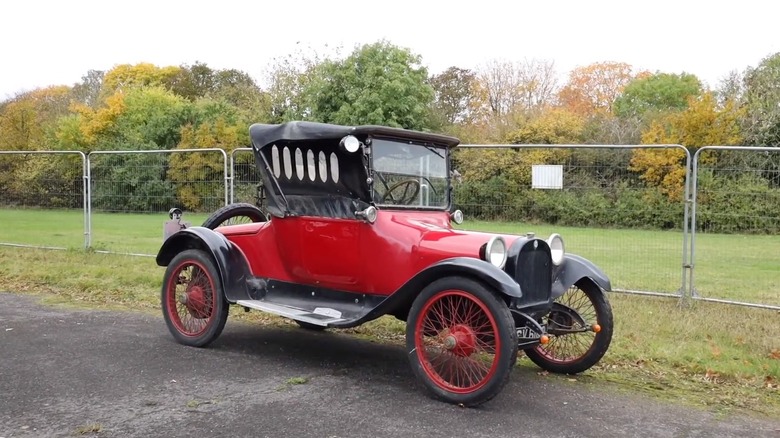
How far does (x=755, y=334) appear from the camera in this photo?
647 cm

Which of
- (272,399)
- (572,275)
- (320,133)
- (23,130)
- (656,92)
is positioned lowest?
(272,399)

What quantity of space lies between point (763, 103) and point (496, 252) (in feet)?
89.5

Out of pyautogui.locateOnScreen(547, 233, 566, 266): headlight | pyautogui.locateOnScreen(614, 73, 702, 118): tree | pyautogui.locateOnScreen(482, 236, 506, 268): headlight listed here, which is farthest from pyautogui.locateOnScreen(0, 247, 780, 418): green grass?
pyautogui.locateOnScreen(614, 73, 702, 118): tree

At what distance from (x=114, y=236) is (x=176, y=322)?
274 inches

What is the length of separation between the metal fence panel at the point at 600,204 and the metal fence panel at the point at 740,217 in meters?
0.24

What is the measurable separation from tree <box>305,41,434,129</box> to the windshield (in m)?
23.2

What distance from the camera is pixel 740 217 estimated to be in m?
7.77

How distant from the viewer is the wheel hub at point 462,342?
457cm

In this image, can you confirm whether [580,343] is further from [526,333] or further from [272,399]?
[272,399]

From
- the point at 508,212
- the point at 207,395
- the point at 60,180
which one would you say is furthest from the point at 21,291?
the point at 508,212

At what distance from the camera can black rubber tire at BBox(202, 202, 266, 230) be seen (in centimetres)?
692

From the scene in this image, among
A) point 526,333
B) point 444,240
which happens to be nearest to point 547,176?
point 444,240

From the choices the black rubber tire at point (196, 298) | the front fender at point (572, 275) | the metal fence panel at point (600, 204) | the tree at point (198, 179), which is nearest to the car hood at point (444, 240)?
the front fender at point (572, 275)

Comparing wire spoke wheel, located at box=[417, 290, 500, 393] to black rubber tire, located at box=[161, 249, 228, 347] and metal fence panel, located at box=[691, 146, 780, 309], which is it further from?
metal fence panel, located at box=[691, 146, 780, 309]
